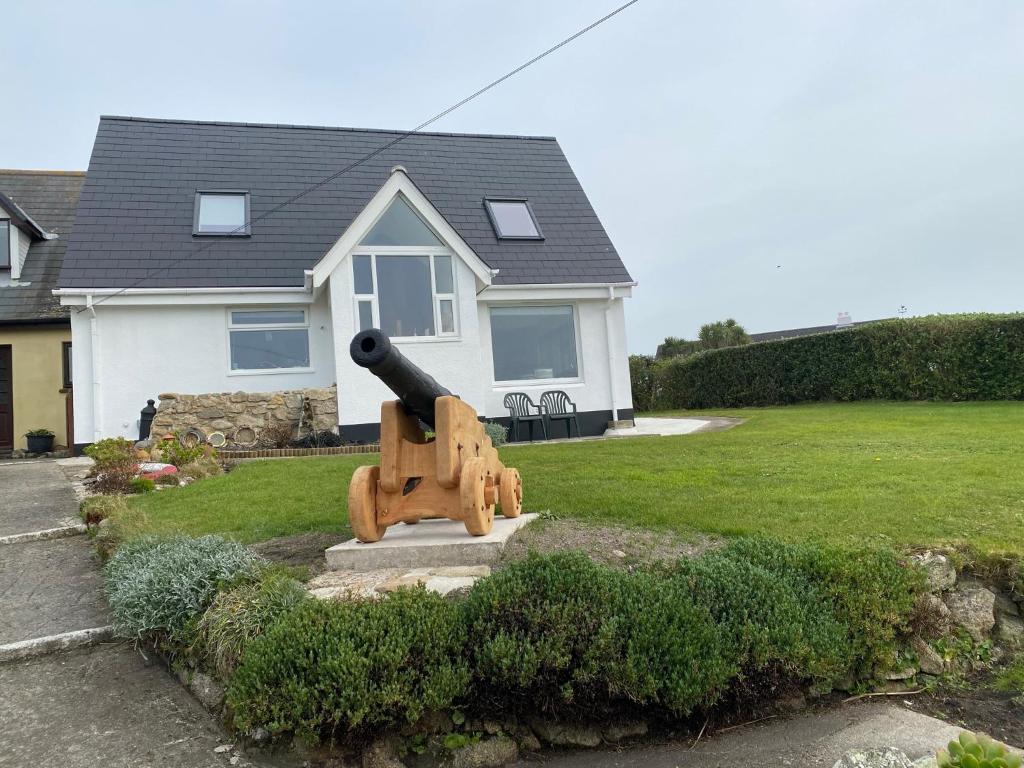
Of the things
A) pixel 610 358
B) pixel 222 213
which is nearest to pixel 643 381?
pixel 610 358

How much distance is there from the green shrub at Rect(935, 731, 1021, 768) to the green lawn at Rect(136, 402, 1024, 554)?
2366mm

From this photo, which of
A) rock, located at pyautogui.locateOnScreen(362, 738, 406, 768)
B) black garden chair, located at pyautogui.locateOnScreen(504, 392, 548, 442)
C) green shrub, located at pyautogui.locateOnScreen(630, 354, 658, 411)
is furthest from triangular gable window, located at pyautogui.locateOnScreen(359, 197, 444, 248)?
green shrub, located at pyautogui.locateOnScreen(630, 354, 658, 411)

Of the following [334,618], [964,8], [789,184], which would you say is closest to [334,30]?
[964,8]

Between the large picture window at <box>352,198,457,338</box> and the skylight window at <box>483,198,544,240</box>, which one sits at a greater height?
the skylight window at <box>483,198,544,240</box>

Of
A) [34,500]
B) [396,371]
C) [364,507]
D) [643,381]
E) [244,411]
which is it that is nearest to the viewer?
[396,371]

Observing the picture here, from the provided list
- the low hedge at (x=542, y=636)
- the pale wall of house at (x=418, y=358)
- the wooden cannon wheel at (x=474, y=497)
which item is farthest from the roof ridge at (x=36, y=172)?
the wooden cannon wheel at (x=474, y=497)

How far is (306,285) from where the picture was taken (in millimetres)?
12836

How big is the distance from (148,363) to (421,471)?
34.6 feet

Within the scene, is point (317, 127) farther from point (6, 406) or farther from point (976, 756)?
point (976, 756)

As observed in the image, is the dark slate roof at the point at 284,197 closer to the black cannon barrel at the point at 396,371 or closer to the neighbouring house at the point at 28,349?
the neighbouring house at the point at 28,349

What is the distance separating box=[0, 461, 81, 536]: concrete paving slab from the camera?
667cm

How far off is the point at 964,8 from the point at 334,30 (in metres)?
7.74

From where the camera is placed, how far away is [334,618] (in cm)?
305

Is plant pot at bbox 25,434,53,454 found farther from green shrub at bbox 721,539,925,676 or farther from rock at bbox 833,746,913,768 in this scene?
rock at bbox 833,746,913,768
